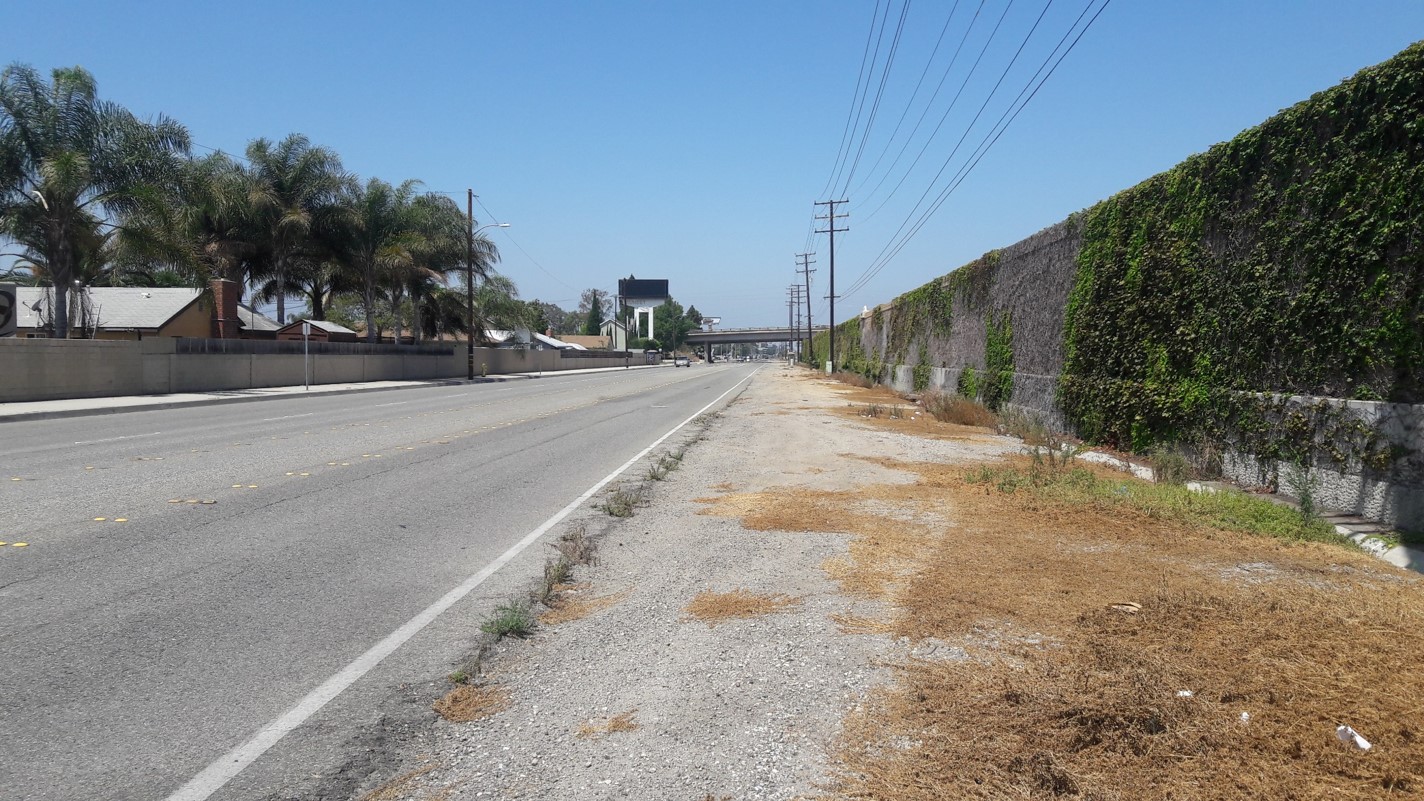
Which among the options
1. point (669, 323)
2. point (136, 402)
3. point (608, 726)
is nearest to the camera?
point (608, 726)

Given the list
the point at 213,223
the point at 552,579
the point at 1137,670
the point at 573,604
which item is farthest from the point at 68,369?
the point at 1137,670

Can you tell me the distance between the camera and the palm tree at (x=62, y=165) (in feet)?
96.0

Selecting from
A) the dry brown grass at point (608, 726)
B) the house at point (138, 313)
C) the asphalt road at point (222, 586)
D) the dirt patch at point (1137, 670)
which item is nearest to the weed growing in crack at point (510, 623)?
the asphalt road at point (222, 586)

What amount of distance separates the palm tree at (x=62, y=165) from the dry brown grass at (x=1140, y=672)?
105ft

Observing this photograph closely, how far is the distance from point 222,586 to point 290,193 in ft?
151

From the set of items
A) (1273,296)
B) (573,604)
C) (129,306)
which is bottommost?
(573,604)

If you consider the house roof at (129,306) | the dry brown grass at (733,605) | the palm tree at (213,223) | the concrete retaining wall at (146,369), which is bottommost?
the dry brown grass at (733,605)

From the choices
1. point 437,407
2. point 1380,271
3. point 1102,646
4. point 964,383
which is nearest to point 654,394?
point 437,407

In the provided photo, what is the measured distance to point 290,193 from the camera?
155 feet

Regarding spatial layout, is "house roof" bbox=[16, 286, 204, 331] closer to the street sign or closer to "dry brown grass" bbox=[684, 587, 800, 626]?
the street sign

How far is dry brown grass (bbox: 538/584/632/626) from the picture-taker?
607cm

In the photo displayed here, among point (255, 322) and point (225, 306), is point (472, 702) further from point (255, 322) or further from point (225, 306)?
point (255, 322)

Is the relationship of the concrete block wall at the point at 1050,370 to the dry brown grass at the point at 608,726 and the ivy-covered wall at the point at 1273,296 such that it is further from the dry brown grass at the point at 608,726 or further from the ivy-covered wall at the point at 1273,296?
the dry brown grass at the point at 608,726

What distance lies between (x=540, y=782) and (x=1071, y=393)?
49.4ft
